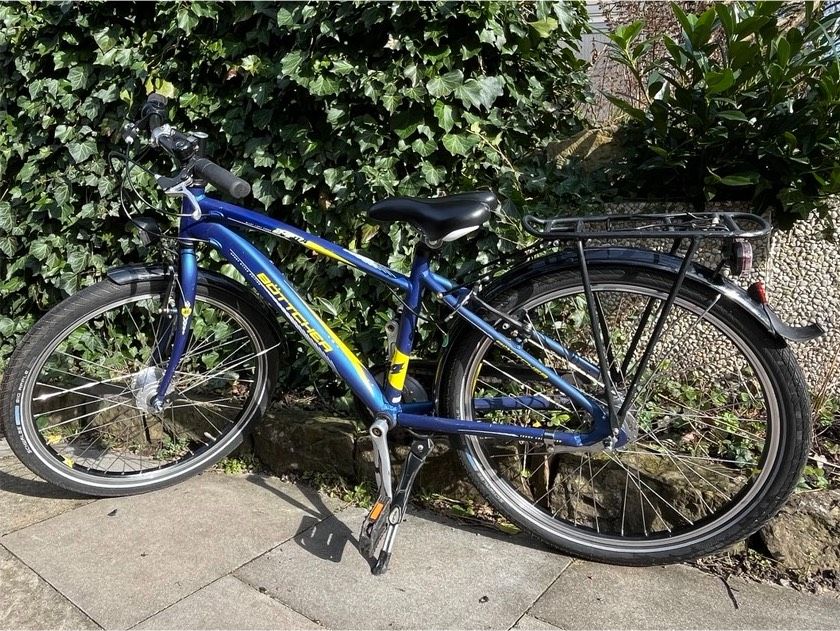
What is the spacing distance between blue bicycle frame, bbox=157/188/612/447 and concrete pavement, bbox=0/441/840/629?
489 millimetres

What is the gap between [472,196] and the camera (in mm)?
2156

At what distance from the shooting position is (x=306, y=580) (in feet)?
7.36

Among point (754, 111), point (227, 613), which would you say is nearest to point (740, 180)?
point (754, 111)

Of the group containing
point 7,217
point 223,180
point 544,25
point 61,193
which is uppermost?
point 544,25

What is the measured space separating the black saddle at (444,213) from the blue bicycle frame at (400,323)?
12 centimetres

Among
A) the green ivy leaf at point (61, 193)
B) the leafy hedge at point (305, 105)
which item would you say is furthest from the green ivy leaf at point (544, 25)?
the green ivy leaf at point (61, 193)

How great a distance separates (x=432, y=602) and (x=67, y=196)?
2.90 meters

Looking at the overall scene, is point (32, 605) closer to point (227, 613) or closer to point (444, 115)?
point (227, 613)

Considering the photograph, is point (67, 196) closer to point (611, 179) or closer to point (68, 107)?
point (68, 107)

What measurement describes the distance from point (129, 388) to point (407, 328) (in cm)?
135

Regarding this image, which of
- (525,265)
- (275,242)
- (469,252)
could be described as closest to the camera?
(525,265)

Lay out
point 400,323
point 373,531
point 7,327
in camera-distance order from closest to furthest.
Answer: point 373,531 → point 400,323 → point 7,327

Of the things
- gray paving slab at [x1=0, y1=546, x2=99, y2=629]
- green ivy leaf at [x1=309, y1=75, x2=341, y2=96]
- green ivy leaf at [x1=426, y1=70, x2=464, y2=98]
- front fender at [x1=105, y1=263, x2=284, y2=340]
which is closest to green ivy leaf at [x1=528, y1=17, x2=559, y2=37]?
green ivy leaf at [x1=426, y1=70, x2=464, y2=98]

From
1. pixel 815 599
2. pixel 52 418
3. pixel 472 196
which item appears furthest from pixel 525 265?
pixel 52 418
